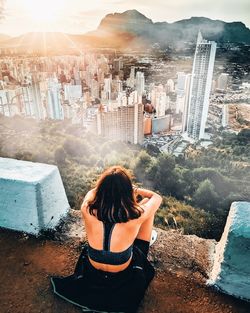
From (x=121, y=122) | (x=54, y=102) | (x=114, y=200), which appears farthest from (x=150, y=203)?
(x=121, y=122)

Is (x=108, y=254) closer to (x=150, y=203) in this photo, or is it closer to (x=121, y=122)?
(x=150, y=203)

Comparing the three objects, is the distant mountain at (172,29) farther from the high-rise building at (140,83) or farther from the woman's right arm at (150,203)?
the woman's right arm at (150,203)

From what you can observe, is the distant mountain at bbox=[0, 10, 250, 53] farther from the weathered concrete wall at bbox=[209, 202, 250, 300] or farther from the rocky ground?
the weathered concrete wall at bbox=[209, 202, 250, 300]

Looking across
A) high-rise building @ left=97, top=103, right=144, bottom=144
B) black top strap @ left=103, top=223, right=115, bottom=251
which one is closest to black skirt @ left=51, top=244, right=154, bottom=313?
black top strap @ left=103, top=223, right=115, bottom=251

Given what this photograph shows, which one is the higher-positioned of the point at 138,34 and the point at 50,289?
the point at 138,34

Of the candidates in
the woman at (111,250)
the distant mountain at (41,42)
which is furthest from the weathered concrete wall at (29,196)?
the distant mountain at (41,42)
